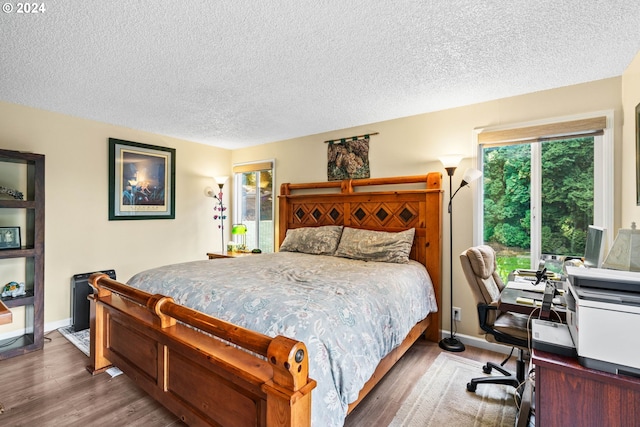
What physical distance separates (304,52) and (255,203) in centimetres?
330

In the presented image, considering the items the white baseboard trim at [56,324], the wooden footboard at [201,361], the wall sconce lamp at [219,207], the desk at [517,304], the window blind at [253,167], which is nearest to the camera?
the wooden footboard at [201,361]

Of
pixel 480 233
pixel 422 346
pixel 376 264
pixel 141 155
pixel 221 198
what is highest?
pixel 141 155

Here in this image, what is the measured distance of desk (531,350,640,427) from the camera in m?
1.07

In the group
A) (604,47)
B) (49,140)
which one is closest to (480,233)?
(604,47)

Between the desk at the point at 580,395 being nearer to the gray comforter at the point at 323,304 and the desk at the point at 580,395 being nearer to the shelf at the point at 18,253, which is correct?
the gray comforter at the point at 323,304

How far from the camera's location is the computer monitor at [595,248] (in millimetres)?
1659

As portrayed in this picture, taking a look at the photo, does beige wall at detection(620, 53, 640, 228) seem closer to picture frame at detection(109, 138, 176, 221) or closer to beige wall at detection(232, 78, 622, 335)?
beige wall at detection(232, 78, 622, 335)

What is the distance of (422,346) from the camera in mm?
2994

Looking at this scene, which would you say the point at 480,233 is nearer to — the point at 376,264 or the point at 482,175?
the point at 482,175

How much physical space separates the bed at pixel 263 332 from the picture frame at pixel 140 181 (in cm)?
191

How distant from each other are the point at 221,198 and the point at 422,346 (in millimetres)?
3768

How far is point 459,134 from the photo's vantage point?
123 inches

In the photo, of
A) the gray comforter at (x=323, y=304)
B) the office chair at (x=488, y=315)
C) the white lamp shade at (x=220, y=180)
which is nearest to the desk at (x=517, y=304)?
the office chair at (x=488, y=315)

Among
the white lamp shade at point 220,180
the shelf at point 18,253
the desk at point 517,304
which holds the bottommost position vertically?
the desk at point 517,304
